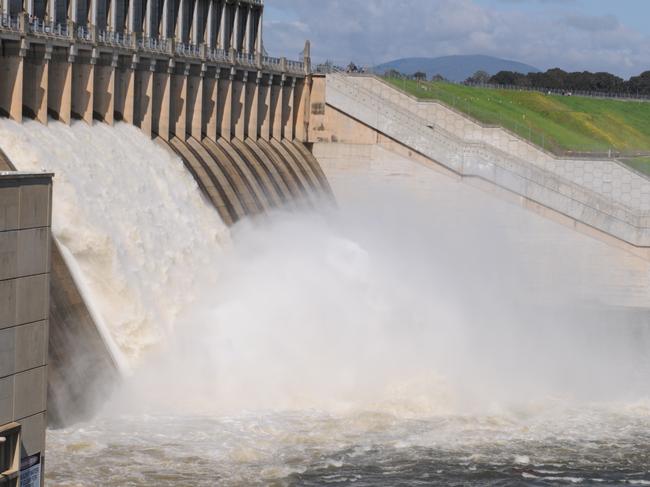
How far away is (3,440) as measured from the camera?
60.3 ft

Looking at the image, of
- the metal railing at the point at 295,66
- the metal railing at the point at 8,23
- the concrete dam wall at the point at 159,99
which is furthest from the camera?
the metal railing at the point at 295,66

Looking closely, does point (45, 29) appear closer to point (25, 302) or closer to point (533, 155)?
point (25, 302)

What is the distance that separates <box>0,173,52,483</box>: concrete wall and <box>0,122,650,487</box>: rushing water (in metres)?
5.00

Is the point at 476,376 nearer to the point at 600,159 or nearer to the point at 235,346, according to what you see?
the point at 235,346

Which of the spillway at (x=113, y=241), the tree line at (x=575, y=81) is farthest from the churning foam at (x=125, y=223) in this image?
the tree line at (x=575, y=81)

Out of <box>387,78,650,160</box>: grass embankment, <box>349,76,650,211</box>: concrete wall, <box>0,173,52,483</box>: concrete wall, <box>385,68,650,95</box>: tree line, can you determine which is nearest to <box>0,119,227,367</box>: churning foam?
<box>0,173,52,483</box>: concrete wall

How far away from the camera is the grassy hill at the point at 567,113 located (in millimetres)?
70812

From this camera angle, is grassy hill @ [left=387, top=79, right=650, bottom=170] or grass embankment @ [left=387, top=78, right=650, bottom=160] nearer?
grassy hill @ [left=387, top=79, right=650, bottom=170]

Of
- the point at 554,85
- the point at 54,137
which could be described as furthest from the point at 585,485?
the point at 554,85

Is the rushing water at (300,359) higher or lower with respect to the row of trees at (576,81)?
lower

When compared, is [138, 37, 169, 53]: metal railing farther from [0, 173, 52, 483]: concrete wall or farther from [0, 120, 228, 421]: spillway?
[0, 173, 52, 483]: concrete wall

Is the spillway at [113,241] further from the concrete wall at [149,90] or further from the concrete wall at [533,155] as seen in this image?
the concrete wall at [533,155]

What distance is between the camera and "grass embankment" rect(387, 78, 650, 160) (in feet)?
234

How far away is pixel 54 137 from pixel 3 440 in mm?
17640
